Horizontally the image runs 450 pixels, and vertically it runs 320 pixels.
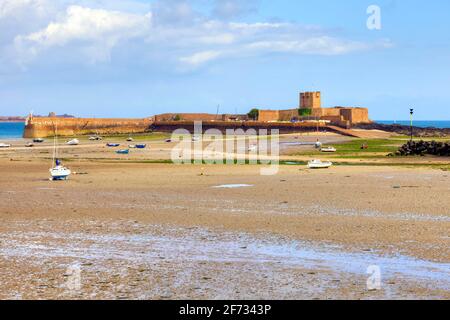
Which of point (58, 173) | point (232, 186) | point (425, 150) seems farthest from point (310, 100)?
point (232, 186)

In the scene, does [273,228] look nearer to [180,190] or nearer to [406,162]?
[180,190]

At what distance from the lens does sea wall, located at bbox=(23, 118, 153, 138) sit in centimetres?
10938

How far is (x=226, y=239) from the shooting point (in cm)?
1630

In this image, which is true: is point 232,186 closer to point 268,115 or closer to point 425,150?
point 425,150

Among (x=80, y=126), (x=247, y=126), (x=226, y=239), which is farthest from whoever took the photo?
(x=80, y=126)

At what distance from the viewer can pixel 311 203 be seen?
2294 centimetres

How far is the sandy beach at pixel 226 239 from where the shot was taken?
39.0 feet

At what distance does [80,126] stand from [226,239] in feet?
372

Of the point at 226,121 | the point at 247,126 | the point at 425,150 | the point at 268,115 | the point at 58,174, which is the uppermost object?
the point at 268,115

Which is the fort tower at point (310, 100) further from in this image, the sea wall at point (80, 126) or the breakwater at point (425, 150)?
the breakwater at point (425, 150)

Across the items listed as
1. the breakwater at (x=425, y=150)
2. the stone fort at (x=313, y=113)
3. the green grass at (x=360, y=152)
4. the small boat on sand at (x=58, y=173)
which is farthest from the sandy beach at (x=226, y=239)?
the stone fort at (x=313, y=113)

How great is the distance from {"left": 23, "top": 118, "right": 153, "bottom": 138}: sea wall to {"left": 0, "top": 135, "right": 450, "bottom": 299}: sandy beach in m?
81.9

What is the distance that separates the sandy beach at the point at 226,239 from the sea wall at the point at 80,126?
81887mm

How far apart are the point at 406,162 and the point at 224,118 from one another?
316ft
